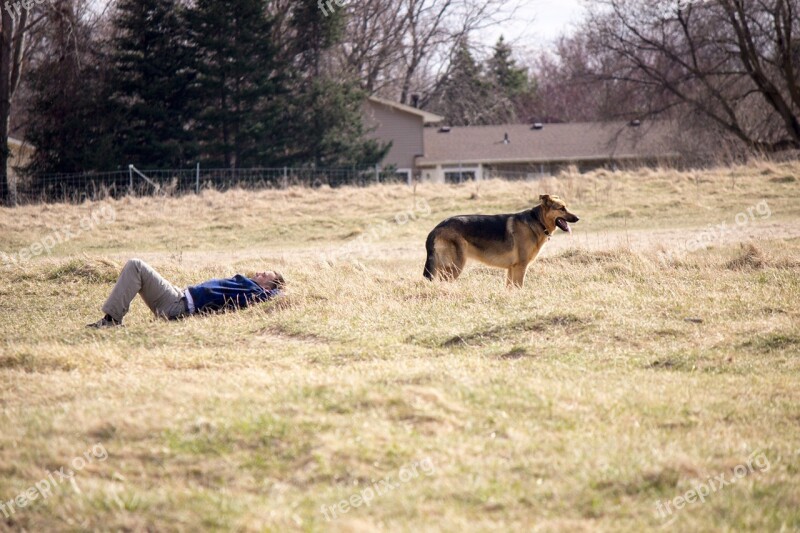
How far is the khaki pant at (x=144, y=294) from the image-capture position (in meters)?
9.73

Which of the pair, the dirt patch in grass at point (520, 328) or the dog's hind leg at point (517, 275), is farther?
the dog's hind leg at point (517, 275)

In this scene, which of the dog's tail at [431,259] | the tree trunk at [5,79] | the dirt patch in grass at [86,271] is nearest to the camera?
the dog's tail at [431,259]

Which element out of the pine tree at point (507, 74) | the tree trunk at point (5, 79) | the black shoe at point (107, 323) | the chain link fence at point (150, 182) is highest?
the pine tree at point (507, 74)

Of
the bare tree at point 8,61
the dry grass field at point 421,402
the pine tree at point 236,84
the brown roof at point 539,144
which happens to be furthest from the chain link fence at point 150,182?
the dry grass field at point 421,402

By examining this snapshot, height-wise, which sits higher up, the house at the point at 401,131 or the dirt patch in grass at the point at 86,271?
the house at the point at 401,131

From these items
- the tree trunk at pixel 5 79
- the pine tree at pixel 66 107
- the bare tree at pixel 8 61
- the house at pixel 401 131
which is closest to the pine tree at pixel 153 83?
the pine tree at pixel 66 107

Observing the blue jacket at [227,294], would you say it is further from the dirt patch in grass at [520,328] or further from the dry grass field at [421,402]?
the dirt patch in grass at [520,328]

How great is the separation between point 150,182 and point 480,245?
2165 cm

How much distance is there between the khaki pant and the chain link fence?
2029cm

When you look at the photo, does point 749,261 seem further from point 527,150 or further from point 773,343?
point 527,150

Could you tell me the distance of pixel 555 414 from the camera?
19.7 feet

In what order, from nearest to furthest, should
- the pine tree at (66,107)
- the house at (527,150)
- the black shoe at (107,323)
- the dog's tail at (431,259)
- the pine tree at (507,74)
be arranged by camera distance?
1. the black shoe at (107,323)
2. the dog's tail at (431,259)
3. the pine tree at (66,107)
4. the house at (527,150)
5. the pine tree at (507,74)

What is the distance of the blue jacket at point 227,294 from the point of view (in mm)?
10234

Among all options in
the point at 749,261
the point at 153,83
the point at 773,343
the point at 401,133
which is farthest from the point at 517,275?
the point at 401,133
